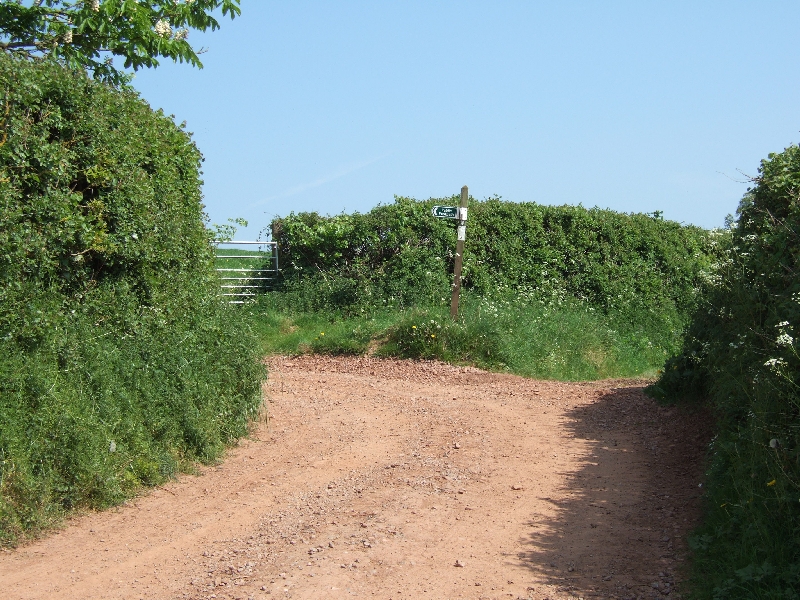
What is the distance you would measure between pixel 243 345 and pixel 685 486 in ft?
15.1

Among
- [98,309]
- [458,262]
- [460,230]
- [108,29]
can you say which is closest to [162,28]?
[108,29]

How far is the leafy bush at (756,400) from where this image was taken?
4938 mm

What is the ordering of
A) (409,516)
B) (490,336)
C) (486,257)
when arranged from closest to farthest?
(409,516) → (490,336) → (486,257)

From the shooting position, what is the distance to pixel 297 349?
16297 mm

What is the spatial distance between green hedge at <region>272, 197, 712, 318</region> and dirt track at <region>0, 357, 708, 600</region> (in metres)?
7.54

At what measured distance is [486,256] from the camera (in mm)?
19031

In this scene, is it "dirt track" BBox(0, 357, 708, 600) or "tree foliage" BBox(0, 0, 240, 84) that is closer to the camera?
"dirt track" BBox(0, 357, 708, 600)

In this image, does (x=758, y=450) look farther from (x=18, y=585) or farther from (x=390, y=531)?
(x=18, y=585)

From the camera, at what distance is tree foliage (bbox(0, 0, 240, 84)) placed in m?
8.84

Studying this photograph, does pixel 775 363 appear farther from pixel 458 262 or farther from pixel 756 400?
pixel 458 262

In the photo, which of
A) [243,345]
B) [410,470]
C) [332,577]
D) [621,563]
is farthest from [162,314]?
[621,563]

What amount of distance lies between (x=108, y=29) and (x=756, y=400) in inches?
286

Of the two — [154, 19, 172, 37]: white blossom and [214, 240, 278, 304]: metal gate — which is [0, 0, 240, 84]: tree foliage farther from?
[214, 240, 278, 304]: metal gate

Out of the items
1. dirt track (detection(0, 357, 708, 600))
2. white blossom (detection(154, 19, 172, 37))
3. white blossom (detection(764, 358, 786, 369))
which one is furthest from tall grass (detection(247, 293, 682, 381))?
white blossom (detection(764, 358, 786, 369))
